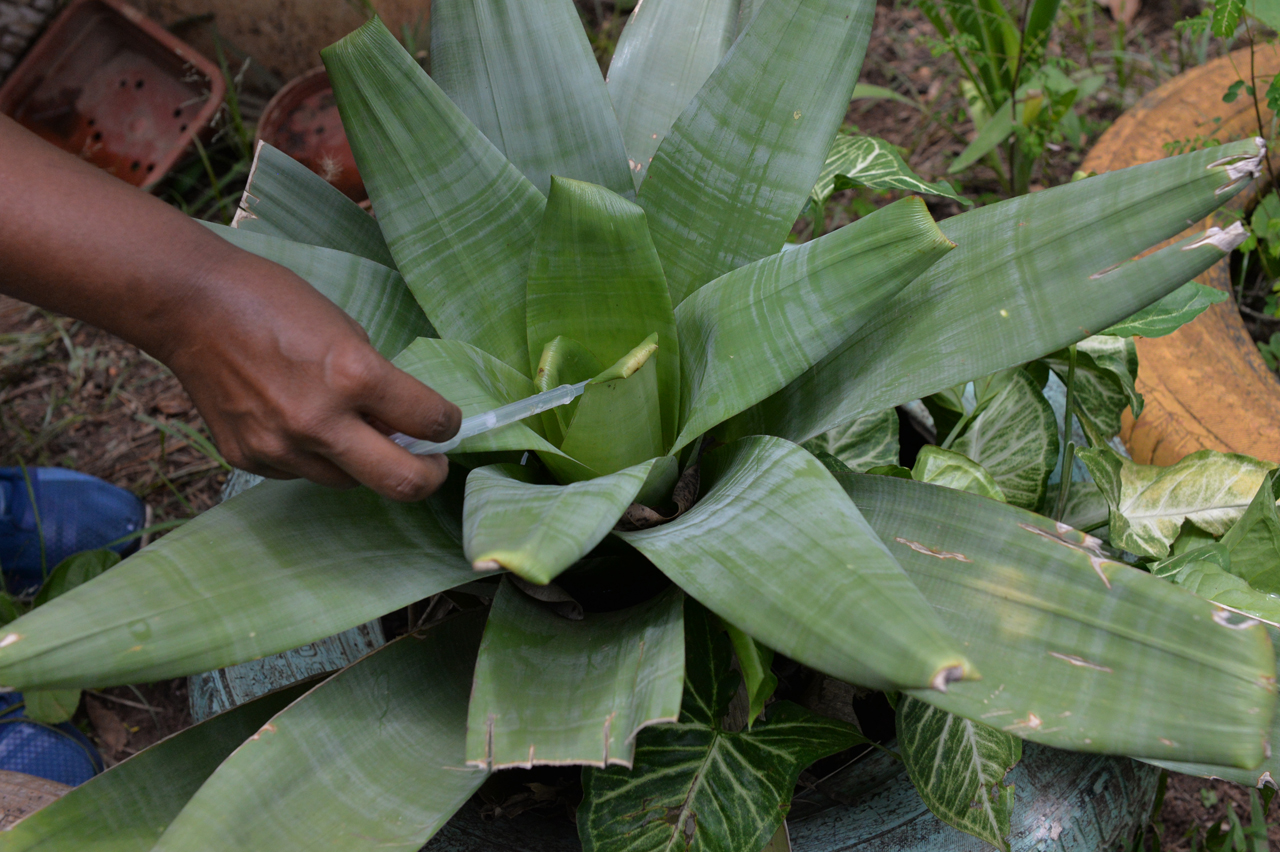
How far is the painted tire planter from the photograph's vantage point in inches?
40.8

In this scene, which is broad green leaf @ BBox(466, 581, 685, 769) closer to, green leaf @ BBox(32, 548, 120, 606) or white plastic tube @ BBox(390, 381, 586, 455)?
white plastic tube @ BBox(390, 381, 586, 455)

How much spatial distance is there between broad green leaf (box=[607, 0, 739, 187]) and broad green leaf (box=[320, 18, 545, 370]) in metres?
0.17

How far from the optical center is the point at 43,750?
132 centimetres

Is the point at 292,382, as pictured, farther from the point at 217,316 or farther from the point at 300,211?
the point at 300,211

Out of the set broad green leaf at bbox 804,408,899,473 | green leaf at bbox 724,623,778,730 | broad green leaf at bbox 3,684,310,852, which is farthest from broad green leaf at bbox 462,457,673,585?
broad green leaf at bbox 804,408,899,473

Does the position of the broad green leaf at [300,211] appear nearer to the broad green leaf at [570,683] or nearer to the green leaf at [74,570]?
the broad green leaf at [570,683]

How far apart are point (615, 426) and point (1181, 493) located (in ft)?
2.08

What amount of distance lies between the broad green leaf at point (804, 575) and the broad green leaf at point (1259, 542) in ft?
1.57

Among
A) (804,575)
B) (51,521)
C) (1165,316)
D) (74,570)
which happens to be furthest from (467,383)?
(51,521)

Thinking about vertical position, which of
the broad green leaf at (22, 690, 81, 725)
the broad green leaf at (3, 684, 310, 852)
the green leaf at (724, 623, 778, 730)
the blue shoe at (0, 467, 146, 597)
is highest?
the green leaf at (724, 623, 778, 730)

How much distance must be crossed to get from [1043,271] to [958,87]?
1.68 m

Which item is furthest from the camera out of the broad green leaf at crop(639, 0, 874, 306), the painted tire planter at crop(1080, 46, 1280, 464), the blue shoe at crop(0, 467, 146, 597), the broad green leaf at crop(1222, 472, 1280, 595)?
the blue shoe at crop(0, 467, 146, 597)

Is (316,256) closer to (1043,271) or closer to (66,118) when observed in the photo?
(1043,271)

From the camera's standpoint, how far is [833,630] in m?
0.44
